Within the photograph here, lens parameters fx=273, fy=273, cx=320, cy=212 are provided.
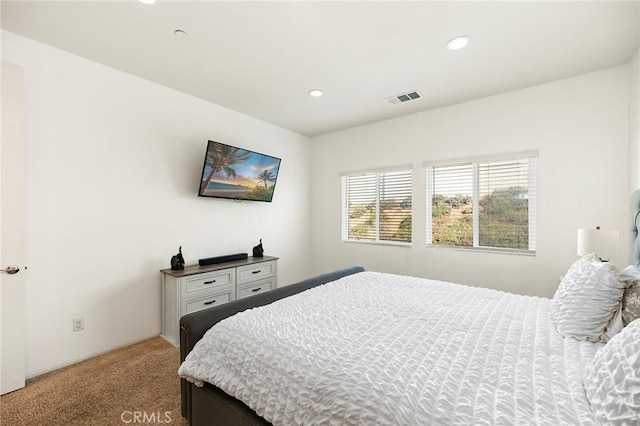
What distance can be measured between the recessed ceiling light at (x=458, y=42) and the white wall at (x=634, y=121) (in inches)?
56.4

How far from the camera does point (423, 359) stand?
1136mm

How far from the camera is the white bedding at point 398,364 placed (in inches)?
34.9

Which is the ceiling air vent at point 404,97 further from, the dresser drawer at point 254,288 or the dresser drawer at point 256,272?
the dresser drawer at point 254,288

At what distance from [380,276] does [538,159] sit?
2.05m

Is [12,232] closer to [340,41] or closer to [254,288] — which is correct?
[254,288]

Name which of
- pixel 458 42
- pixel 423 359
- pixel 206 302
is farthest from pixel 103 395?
pixel 458 42

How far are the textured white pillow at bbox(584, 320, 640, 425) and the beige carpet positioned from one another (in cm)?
198

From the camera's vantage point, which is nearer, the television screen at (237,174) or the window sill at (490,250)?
the window sill at (490,250)

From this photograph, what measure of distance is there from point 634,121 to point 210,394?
376 cm

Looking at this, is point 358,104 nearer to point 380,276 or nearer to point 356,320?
point 380,276

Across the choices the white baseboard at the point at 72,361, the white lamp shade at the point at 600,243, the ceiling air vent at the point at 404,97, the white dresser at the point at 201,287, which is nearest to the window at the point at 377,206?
the ceiling air vent at the point at 404,97

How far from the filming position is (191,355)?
57.6 inches

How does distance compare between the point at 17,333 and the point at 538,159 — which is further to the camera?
the point at 538,159

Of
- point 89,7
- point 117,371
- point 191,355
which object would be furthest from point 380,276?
point 89,7
